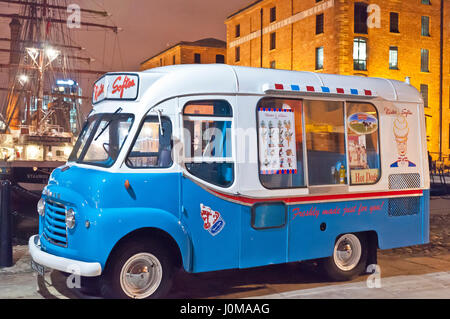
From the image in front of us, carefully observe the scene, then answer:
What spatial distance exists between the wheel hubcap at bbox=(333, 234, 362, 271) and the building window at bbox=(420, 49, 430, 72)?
154ft

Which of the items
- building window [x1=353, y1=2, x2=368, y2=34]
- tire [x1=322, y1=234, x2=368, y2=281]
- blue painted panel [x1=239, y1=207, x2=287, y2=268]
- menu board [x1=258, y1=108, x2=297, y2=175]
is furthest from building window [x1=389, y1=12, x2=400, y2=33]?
blue painted panel [x1=239, y1=207, x2=287, y2=268]

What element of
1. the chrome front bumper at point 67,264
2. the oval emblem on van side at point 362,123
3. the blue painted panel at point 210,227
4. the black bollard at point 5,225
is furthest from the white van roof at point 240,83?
the black bollard at point 5,225

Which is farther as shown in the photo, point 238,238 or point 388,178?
point 388,178

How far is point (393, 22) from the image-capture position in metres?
49.4

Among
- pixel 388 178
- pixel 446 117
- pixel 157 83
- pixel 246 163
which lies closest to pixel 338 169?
pixel 388 178

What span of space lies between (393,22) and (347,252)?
4575cm

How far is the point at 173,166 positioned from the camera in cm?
641

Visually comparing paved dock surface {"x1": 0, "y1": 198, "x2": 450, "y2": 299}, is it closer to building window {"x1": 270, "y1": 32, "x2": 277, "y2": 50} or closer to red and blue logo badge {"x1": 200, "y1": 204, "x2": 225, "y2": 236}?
red and blue logo badge {"x1": 200, "y1": 204, "x2": 225, "y2": 236}

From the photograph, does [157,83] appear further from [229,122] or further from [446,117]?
[446,117]

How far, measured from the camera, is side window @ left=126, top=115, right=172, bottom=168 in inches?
247

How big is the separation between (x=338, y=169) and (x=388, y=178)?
94 cm

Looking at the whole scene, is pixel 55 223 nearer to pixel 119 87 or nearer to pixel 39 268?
pixel 39 268

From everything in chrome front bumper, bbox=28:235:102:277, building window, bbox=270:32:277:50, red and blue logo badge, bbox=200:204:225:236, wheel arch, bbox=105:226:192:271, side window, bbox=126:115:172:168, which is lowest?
chrome front bumper, bbox=28:235:102:277

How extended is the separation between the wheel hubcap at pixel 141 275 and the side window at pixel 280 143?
177 cm
